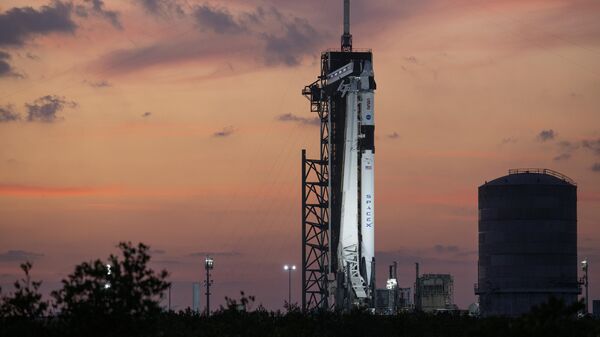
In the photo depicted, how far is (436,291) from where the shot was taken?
18638 centimetres

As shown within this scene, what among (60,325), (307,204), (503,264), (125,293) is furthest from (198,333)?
(307,204)

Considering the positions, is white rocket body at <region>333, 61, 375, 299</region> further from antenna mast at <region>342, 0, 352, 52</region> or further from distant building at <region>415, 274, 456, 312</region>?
distant building at <region>415, 274, 456, 312</region>

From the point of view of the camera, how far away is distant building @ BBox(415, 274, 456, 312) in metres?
185

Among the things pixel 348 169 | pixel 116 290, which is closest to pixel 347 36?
pixel 348 169

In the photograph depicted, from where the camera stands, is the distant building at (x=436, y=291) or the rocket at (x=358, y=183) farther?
the distant building at (x=436, y=291)

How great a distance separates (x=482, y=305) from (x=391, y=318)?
2914 centimetres

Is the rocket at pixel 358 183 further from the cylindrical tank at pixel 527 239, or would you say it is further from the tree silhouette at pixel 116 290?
the tree silhouette at pixel 116 290

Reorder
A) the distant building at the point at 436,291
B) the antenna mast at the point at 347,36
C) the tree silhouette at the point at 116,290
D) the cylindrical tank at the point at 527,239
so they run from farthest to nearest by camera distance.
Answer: the distant building at the point at 436,291 → the antenna mast at the point at 347,36 → the cylindrical tank at the point at 527,239 → the tree silhouette at the point at 116,290

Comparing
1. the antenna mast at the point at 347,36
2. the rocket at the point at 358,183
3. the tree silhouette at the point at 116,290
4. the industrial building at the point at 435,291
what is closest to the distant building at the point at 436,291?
the industrial building at the point at 435,291

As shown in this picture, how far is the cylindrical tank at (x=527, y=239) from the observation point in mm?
133250

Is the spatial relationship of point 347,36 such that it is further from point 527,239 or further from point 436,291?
point 436,291

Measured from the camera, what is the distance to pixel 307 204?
15400cm

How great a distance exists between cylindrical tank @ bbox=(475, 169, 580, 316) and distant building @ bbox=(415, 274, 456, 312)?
155ft

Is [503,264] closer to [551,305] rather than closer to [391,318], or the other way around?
[391,318]
